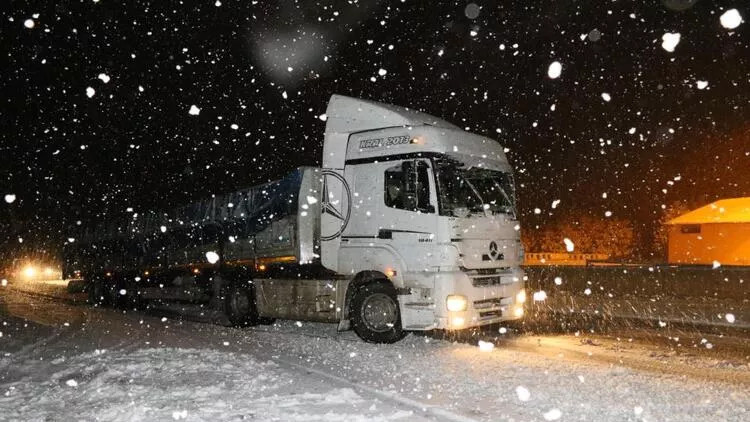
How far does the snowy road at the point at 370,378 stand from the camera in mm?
5758

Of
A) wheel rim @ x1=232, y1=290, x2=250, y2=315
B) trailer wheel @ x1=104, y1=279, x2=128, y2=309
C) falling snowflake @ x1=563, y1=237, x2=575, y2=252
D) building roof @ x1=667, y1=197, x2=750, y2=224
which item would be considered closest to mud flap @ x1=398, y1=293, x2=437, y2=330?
wheel rim @ x1=232, y1=290, x2=250, y2=315

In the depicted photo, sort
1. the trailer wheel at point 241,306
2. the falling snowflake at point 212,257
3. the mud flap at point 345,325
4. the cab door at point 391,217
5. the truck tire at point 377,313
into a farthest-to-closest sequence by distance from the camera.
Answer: the falling snowflake at point 212,257 → the trailer wheel at point 241,306 → the mud flap at point 345,325 → the truck tire at point 377,313 → the cab door at point 391,217

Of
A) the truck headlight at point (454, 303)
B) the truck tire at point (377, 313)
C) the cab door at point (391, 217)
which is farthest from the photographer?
the truck tire at point (377, 313)

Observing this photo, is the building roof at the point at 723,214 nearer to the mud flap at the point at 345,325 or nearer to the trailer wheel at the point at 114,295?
the mud flap at the point at 345,325

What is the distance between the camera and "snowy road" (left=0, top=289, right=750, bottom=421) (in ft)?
18.9

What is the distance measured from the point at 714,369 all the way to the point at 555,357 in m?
1.89

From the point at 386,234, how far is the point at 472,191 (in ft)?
4.89

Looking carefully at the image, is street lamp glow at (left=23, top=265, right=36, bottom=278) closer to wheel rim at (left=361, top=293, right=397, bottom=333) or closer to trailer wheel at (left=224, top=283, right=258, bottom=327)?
trailer wheel at (left=224, top=283, right=258, bottom=327)

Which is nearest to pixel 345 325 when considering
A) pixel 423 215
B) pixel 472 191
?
pixel 423 215

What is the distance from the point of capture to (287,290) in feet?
35.8

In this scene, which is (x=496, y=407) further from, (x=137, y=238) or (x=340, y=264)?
(x=137, y=238)

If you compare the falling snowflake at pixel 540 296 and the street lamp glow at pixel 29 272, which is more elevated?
the street lamp glow at pixel 29 272

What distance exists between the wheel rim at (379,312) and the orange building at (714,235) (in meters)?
25.8

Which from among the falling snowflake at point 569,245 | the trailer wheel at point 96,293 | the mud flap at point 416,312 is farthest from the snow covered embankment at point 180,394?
the falling snowflake at point 569,245
